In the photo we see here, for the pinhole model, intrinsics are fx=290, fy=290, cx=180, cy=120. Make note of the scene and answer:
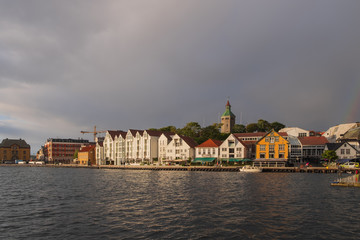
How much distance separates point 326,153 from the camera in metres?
98.3

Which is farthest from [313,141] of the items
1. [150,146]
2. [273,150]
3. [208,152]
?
[150,146]

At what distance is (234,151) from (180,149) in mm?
24969

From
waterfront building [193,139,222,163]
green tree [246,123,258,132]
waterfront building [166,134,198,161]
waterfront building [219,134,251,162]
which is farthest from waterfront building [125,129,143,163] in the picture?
green tree [246,123,258,132]

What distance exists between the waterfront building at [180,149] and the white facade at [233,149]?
14282 millimetres

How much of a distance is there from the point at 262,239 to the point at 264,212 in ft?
31.0

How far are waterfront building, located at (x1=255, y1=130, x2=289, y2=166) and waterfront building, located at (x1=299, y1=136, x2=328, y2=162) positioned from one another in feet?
25.9

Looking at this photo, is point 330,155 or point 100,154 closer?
point 330,155

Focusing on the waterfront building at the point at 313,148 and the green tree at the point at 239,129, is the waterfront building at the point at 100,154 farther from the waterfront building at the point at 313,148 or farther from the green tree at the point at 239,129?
the waterfront building at the point at 313,148

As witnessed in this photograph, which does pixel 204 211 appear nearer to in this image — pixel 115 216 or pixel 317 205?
pixel 115 216

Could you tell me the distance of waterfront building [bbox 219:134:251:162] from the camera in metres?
115

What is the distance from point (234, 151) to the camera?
117 m

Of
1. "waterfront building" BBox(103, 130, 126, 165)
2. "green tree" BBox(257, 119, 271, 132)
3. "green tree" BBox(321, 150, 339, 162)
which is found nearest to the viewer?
"green tree" BBox(321, 150, 339, 162)

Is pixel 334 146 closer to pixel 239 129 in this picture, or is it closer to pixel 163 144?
pixel 163 144

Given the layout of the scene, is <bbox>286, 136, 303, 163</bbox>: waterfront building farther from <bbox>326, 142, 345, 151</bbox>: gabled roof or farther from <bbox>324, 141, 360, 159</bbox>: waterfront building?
<bbox>324, 141, 360, 159</bbox>: waterfront building
